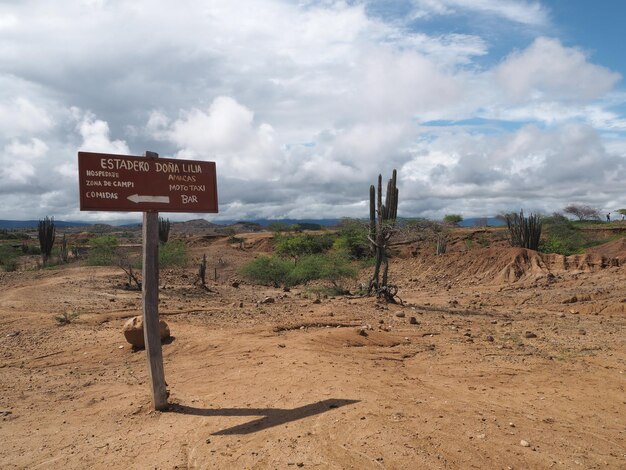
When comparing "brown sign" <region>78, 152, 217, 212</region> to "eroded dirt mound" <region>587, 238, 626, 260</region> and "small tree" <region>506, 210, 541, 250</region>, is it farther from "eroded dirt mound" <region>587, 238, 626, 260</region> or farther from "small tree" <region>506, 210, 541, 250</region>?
"small tree" <region>506, 210, 541, 250</region>

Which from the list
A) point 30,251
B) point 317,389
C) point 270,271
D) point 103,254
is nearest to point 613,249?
point 270,271

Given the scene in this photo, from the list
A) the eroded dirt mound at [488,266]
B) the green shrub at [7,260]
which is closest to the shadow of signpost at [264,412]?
the eroded dirt mound at [488,266]

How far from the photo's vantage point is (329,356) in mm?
8031

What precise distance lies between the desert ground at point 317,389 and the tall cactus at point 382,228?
2.99m

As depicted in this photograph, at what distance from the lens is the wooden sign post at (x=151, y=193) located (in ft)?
17.2

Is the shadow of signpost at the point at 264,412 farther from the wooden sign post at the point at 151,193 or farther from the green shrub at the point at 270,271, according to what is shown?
the green shrub at the point at 270,271

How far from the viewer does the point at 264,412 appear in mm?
5617

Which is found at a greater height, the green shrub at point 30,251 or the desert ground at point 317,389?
the green shrub at point 30,251

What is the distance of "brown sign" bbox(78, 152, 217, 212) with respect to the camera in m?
5.21

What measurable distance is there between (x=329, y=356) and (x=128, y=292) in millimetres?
12732

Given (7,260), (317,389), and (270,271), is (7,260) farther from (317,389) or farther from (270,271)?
(317,389)

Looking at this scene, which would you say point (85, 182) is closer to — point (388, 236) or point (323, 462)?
point (323, 462)

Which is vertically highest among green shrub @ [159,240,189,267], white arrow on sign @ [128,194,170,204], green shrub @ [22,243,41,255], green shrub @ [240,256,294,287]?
white arrow on sign @ [128,194,170,204]

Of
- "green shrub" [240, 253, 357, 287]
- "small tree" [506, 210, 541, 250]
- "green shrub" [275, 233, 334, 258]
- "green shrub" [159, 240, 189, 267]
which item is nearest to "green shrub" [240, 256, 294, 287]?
"green shrub" [240, 253, 357, 287]
